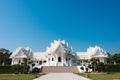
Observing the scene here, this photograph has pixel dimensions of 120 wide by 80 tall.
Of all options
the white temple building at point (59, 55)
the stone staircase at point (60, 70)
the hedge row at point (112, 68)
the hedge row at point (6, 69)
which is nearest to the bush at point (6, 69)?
the hedge row at point (6, 69)

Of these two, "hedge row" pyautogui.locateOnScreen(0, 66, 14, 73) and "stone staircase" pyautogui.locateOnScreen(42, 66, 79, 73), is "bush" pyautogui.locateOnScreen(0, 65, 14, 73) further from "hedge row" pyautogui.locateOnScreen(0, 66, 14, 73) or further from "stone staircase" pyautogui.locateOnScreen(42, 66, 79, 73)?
"stone staircase" pyautogui.locateOnScreen(42, 66, 79, 73)

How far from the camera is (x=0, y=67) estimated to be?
47031 mm

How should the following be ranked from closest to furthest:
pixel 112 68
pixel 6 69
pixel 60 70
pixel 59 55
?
pixel 6 69 → pixel 112 68 → pixel 60 70 → pixel 59 55

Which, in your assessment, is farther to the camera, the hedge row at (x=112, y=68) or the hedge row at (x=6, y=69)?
the hedge row at (x=112, y=68)

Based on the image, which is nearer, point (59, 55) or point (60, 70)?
point (60, 70)

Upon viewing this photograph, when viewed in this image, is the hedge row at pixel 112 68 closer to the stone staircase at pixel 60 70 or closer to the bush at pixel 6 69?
the stone staircase at pixel 60 70

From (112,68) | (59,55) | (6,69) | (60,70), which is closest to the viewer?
(6,69)

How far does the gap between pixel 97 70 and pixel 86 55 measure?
112 feet

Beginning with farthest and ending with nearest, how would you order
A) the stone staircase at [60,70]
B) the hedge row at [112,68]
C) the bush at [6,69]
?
the stone staircase at [60,70] < the hedge row at [112,68] < the bush at [6,69]

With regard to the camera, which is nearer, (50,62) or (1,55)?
(50,62)

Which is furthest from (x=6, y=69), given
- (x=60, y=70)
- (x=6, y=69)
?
(x=60, y=70)

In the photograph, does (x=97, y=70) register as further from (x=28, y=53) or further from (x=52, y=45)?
(x=28, y=53)

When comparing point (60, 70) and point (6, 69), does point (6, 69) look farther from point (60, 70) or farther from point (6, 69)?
point (60, 70)

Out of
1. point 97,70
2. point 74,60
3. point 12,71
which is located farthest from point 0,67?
point 74,60
